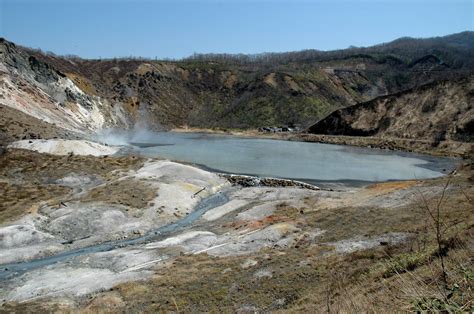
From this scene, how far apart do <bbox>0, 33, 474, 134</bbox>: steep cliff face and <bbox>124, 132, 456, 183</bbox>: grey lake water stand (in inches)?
935

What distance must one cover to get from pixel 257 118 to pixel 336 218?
4423 inches

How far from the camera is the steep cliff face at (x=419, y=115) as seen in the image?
291ft

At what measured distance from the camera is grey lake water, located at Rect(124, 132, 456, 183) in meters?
60.6

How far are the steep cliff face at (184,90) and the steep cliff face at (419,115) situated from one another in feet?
10.0

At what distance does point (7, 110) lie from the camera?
73.8m

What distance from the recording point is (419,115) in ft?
320

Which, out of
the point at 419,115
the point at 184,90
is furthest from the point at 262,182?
the point at 184,90

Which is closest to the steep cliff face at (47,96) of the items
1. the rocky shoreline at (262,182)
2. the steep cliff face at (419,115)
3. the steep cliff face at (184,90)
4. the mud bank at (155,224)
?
the steep cliff face at (184,90)

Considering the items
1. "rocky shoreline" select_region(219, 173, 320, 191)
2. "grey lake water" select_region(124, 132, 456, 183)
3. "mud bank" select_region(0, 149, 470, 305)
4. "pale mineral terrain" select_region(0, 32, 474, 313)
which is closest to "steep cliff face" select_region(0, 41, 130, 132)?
"pale mineral terrain" select_region(0, 32, 474, 313)

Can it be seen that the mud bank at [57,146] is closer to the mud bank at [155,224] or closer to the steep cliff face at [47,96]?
the mud bank at [155,224]

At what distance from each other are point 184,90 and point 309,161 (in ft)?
337

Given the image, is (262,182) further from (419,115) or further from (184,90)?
(184,90)

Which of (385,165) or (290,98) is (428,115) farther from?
(290,98)

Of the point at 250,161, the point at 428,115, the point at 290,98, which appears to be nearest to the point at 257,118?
the point at 290,98
